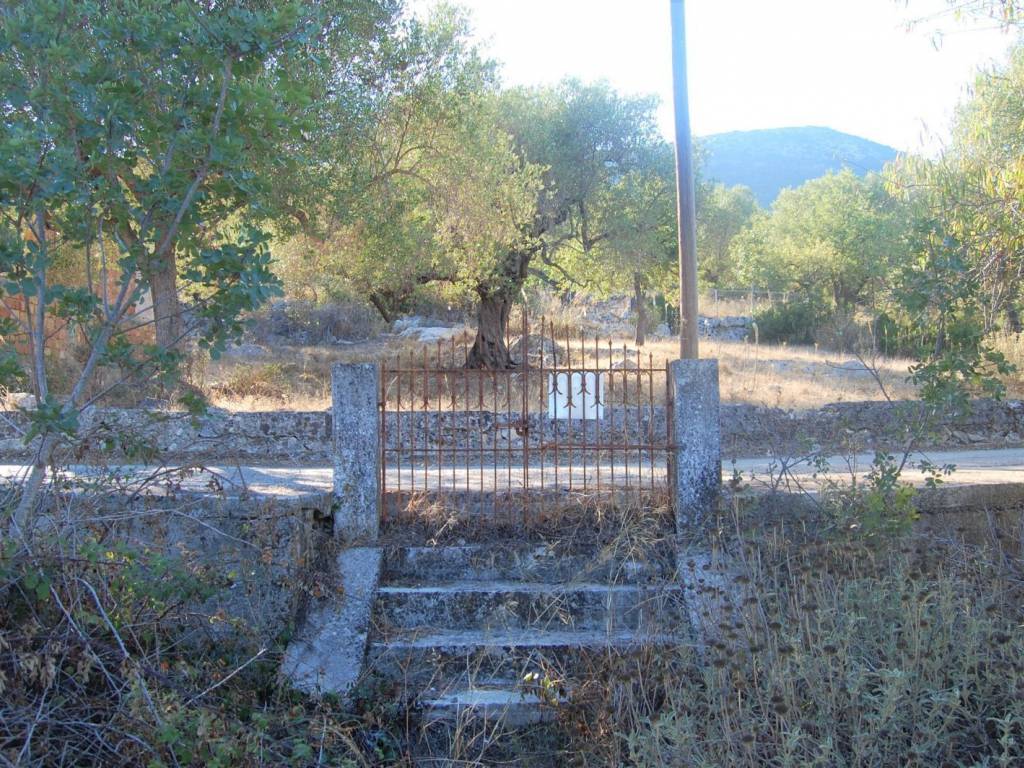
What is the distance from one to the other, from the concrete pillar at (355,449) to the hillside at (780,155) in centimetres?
11057

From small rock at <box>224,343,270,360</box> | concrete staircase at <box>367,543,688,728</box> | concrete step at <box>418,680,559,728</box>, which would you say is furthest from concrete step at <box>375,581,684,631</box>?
small rock at <box>224,343,270,360</box>

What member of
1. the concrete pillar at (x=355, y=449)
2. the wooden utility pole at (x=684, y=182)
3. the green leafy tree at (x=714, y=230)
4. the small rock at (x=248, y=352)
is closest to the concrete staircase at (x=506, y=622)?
the concrete pillar at (x=355, y=449)

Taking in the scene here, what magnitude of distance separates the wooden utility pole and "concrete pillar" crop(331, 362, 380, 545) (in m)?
5.82

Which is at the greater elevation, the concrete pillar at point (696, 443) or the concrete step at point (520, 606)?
the concrete pillar at point (696, 443)

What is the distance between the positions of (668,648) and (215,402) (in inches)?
385

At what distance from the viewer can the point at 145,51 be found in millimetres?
4348

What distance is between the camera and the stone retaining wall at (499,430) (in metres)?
10.2

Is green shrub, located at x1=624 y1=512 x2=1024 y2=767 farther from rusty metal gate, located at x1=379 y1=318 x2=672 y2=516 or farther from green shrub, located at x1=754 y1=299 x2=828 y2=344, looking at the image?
green shrub, located at x1=754 y1=299 x2=828 y2=344

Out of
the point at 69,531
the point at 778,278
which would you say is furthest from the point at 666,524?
the point at 778,278

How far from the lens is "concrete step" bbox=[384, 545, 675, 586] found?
599 cm

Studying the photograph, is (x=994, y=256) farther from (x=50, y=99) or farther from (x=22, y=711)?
(x=22, y=711)

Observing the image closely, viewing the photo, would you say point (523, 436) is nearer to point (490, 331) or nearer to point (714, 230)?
point (490, 331)

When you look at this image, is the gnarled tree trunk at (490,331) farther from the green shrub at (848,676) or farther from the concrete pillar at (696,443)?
the green shrub at (848,676)

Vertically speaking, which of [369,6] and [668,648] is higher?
[369,6]
